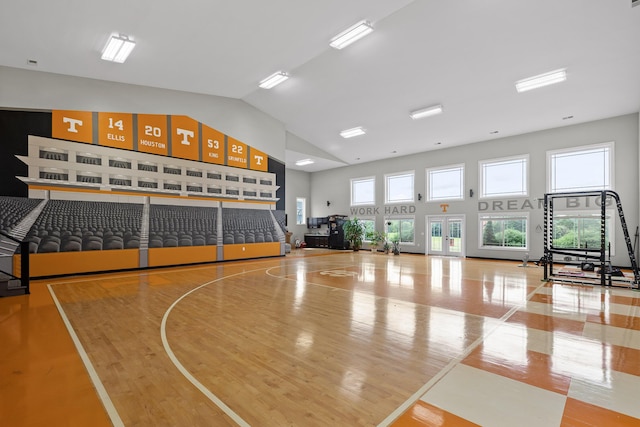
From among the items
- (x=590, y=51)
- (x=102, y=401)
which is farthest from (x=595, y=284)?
(x=102, y=401)

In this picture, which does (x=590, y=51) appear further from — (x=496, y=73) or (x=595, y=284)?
(x=595, y=284)

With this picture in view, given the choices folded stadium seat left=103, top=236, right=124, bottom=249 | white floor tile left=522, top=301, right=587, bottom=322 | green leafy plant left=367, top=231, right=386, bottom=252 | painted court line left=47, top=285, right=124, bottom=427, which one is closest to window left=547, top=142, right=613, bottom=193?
green leafy plant left=367, top=231, right=386, bottom=252

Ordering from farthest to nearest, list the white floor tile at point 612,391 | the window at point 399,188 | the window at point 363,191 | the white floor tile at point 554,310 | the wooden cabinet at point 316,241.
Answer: the wooden cabinet at point 316,241 → the window at point 363,191 → the window at point 399,188 → the white floor tile at point 554,310 → the white floor tile at point 612,391

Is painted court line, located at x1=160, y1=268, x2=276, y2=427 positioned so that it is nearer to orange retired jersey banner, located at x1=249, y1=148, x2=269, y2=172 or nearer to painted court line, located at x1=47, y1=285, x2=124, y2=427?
painted court line, located at x1=47, y1=285, x2=124, y2=427

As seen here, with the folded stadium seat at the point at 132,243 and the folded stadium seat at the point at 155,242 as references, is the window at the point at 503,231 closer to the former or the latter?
the folded stadium seat at the point at 155,242

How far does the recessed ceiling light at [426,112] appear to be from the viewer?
10.0 metres

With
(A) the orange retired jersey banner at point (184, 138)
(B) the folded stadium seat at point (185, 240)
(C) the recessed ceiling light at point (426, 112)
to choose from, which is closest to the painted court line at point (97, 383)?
(B) the folded stadium seat at point (185, 240)

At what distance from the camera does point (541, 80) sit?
26.7ft

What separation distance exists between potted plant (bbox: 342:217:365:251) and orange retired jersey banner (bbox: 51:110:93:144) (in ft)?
37.1

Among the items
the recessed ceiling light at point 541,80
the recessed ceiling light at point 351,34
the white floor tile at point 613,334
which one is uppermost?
the recessed ceiling light at point 351,34

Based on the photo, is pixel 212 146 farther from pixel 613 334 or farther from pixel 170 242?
pixel 613 334

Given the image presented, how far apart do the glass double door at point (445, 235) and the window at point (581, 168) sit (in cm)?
355

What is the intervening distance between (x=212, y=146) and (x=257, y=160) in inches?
70.5

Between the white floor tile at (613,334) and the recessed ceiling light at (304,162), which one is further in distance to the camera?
the recessed ceiling light at (304,162)
